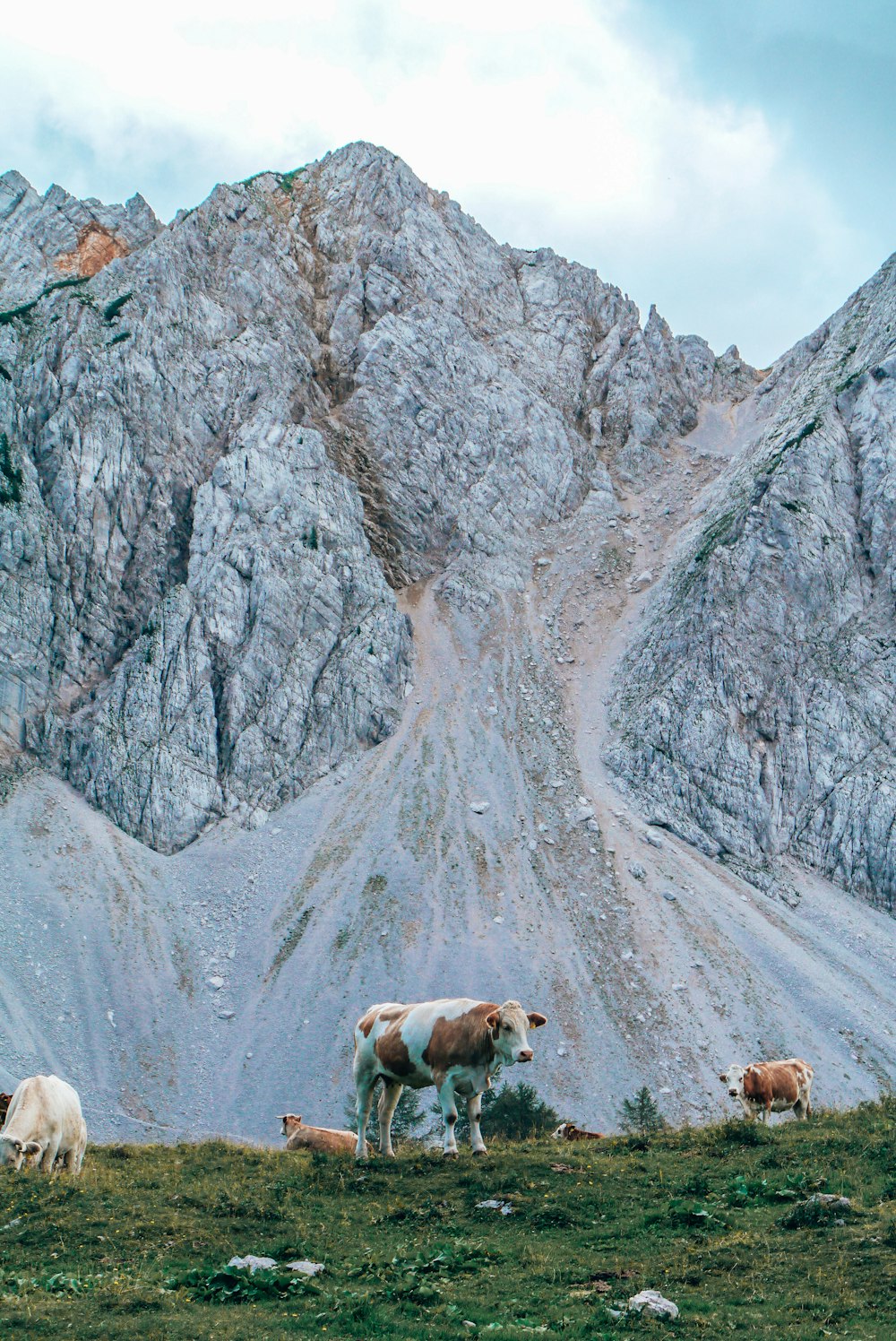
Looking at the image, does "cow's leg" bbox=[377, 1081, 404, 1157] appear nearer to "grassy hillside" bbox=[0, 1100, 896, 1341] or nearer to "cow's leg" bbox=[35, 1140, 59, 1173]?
"grassy hillside" bbox=[0, 1100, 896, 1341]

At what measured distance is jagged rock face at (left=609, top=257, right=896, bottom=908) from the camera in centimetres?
7962

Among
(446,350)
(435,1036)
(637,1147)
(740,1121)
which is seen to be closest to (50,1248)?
(435,1036)

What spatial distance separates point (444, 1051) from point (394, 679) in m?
72.1

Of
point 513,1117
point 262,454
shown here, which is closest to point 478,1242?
point 513,1117

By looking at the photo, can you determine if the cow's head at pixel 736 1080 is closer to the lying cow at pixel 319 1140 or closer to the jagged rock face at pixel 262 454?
the lying cow at pixel 319 1140

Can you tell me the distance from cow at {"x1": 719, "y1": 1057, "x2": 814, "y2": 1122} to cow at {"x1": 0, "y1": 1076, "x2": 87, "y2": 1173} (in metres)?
15.9

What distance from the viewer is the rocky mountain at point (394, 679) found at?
63969mm

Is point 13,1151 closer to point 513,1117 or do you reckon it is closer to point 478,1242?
point 478,1242

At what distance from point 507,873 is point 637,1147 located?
54196 millimetres

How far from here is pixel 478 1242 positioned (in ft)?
45.3

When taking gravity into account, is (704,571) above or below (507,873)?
above

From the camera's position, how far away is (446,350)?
11538 cm

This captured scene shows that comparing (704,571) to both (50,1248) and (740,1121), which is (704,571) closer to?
(740,1121)

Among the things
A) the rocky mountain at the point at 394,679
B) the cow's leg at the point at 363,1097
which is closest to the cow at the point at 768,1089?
the cow's leg at the point at 363,1097
